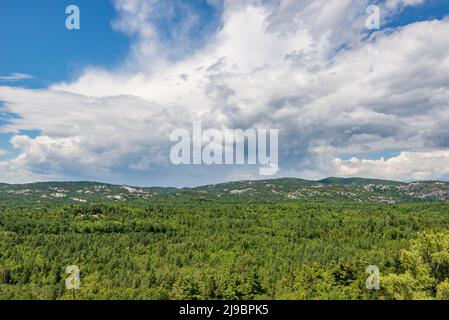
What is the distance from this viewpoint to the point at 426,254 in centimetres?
5916

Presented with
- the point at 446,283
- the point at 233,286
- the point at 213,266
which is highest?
the point at 446,283

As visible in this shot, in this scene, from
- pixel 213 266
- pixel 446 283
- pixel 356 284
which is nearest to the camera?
pixel 446 283
